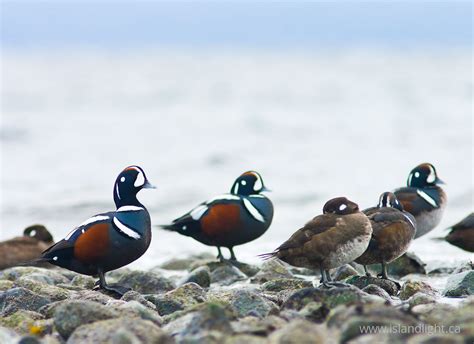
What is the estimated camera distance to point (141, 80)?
5816cm

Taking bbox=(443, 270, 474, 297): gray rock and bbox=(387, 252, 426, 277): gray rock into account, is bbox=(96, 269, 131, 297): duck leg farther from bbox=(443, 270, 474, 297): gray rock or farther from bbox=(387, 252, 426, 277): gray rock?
bbox=(387, 252, 426, 277): gray rock

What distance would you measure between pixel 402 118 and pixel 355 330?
26709 millimetres

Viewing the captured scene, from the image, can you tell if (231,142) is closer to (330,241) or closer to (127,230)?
(127,230)

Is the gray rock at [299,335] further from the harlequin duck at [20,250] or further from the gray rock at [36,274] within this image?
the harlequin duck at [20,250]

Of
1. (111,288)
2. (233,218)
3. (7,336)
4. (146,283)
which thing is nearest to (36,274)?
(146,283)

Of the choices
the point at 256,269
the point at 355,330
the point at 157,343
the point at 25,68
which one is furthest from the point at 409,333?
the point at 25,68

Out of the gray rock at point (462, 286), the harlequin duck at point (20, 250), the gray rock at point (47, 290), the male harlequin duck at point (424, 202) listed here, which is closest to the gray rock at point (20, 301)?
the gray rock at point (47, 290)

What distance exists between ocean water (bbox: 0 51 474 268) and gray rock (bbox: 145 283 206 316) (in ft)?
12.7

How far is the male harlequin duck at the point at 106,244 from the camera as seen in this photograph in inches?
370

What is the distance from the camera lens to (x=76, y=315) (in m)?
7.14

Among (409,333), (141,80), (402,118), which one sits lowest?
(409,333)

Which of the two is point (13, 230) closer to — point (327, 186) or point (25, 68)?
point (327, 186)

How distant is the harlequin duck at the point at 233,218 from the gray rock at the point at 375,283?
2469 mm

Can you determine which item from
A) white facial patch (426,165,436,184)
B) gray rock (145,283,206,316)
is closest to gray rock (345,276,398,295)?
gray rock (145,283,206,316)
